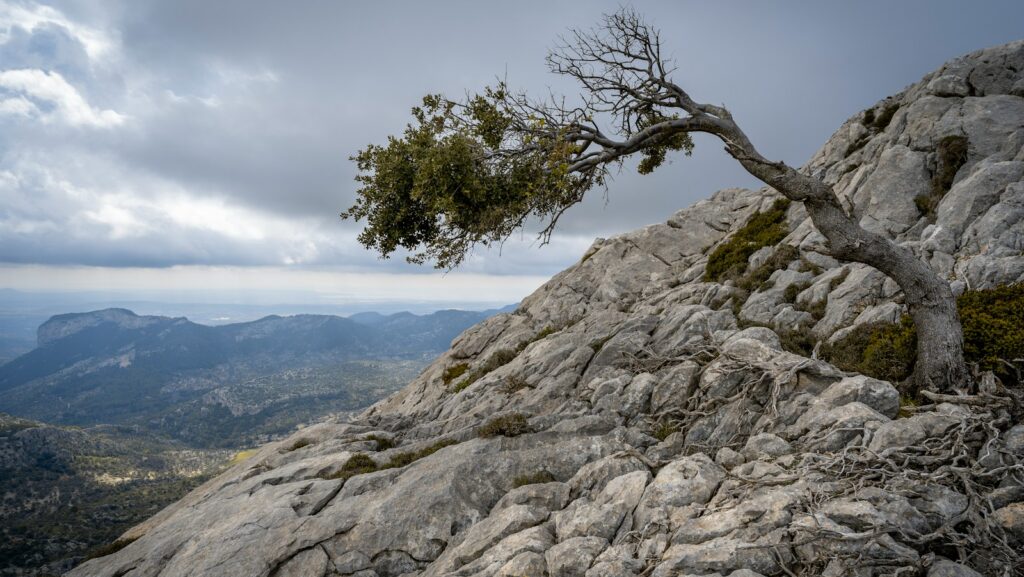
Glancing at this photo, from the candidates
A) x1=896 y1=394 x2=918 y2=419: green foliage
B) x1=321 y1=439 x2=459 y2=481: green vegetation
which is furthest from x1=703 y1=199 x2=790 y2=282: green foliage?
x1=321 y1=439 x2=459 y2=481: green vegetation

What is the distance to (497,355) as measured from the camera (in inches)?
1348

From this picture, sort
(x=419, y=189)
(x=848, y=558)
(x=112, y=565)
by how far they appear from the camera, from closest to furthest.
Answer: (x=848, y=558) < (x=419, y=189) < (x=112, y=565)

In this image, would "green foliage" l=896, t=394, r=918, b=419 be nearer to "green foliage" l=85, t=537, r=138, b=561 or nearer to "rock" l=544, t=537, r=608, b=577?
"rock" l=544, t=537, r=608, b=577

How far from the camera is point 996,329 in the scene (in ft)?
47.3

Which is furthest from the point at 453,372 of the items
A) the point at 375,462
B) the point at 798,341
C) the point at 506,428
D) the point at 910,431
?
the point at 910,431

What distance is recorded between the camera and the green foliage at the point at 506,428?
1762 cm

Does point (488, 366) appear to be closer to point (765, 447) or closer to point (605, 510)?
point (605, 510)

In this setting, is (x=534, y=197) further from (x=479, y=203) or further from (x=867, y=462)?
(x=867, y=462)

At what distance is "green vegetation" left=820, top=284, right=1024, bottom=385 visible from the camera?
45.3ft

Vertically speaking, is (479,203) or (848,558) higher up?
(479,203)

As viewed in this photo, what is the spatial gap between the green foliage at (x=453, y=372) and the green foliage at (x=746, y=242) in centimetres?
2064

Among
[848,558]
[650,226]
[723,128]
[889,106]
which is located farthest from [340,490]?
[889,106]

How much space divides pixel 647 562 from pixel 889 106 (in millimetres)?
44372

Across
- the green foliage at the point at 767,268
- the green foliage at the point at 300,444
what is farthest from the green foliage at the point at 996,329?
the green foliage at the point at 300,444
